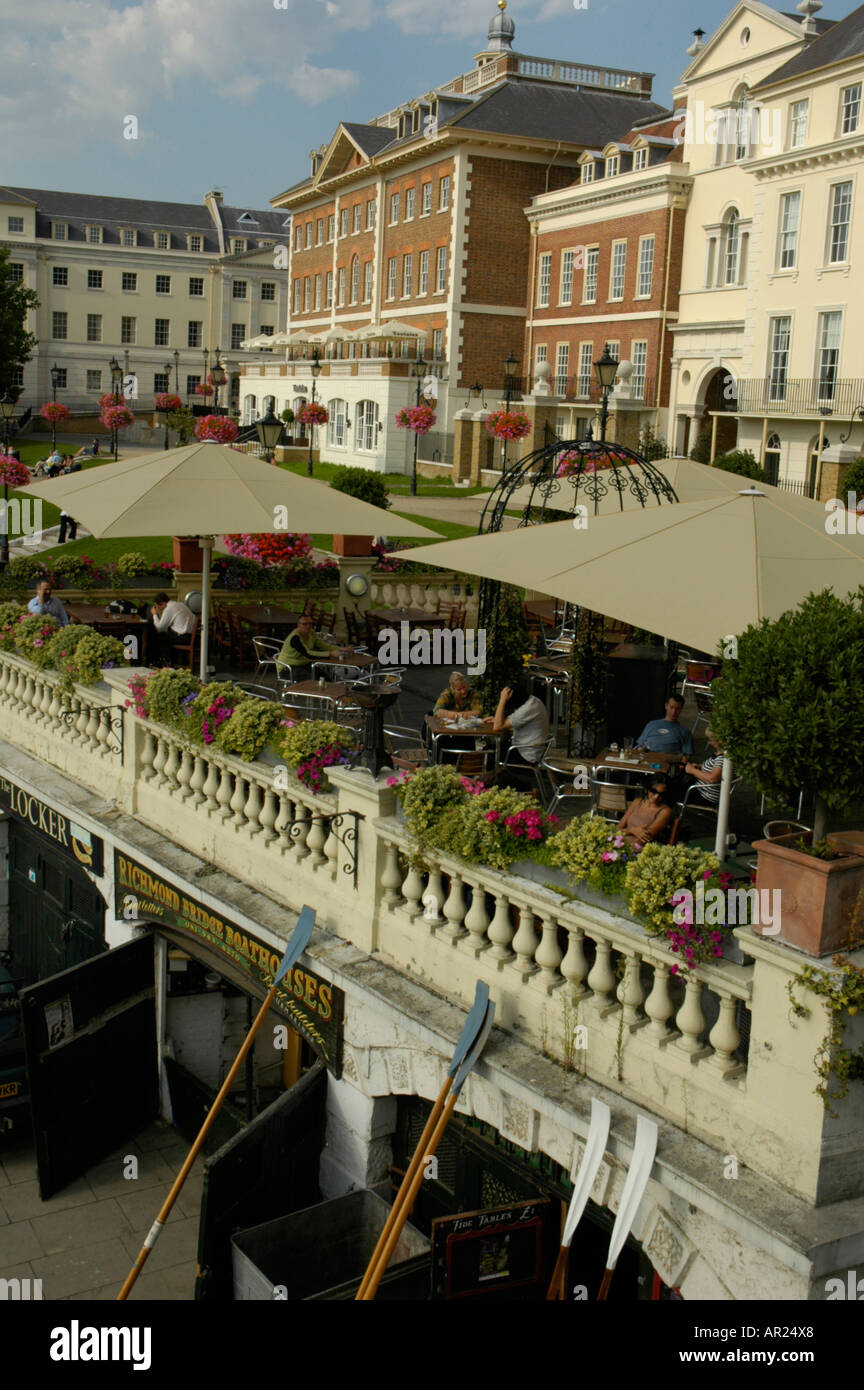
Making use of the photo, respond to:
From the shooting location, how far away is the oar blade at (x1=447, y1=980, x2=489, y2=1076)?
676 cm

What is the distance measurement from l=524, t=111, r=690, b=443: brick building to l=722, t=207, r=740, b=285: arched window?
7.57 ft

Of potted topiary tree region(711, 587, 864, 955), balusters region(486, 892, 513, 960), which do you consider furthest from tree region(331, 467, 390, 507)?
potted topiary tree region(711, 587, 864, 955)

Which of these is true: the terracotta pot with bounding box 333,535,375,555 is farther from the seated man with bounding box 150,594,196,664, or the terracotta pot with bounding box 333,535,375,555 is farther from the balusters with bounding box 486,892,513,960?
the balusters with bounding box 486,892,513,960

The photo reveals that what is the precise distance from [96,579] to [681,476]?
27.8 ft

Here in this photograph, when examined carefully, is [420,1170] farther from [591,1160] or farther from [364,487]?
[364,487]

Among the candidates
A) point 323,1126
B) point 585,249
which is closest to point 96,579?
point 323,1126

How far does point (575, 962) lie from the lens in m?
6.66

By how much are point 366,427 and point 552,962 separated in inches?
1823

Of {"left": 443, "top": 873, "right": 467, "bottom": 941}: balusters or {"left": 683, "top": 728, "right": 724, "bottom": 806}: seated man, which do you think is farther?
{"left": 683, "top": 728, "right": 724, "bottom": 806}: seated man

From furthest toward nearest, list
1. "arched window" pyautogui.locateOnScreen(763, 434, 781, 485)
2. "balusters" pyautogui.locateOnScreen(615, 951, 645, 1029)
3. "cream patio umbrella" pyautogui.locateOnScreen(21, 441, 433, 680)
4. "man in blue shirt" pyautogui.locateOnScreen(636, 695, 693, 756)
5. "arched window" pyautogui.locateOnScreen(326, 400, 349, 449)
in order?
→ "arched window" pyautogui.locateOnScreen(326, 400, 349, 449) → "arched window" pyautogui.locateOnScreen(763, 434, 781, 485) → "cream patio umbrella" pyautogui.locateOnScreen(21, 441, 433, 680) → "man in blue shirt" pyautogui.locateOnScreen(636, 695, 693, 756) → "balusters" pyautogui.locateOnScreen(615, 951, 645, 1029)

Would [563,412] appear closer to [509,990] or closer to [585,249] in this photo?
[585,249]

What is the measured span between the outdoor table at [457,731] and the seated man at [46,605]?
5.36m

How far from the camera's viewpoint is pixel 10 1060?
11.8 meters

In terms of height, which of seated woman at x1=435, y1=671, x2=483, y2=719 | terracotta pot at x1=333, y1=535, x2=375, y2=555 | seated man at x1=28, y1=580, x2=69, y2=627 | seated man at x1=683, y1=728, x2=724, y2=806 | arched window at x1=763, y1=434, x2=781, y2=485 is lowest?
seated man at x1=683, y1=728, x2=724, y2=806
